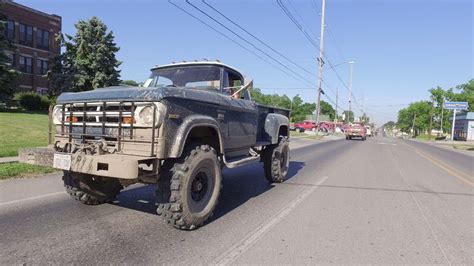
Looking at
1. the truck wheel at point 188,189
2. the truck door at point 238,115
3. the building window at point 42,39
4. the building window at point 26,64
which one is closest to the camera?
the truck wheel at point 188,189

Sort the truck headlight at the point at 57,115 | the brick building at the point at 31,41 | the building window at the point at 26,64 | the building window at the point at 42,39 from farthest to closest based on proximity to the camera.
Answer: the building window at the point at 42,39 → the building window at the point at 26,64 → the brick building at the point at 31,41 → the truck headlight at the point at 57,115

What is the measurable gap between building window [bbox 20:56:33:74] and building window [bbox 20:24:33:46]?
1724 mm

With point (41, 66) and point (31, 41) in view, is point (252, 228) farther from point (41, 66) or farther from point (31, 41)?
point (31, 41)

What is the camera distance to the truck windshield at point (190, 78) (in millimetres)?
6902

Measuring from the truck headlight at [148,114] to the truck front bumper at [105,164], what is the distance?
0.43 meters

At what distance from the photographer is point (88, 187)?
19.9 ft

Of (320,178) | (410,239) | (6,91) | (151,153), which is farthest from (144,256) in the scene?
(6,91)

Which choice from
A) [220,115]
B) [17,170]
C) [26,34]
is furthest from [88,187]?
[26,34]

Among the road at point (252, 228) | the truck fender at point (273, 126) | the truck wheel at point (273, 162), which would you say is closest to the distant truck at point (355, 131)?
the road at point (252, 228)

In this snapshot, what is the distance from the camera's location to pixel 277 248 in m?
4.58

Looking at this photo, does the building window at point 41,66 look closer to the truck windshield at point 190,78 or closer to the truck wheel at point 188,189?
the truck windshield at point 190,78

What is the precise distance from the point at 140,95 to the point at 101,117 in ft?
2.69

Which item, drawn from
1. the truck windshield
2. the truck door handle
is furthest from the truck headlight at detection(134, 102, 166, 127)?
the truck windshield

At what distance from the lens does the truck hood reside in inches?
187
